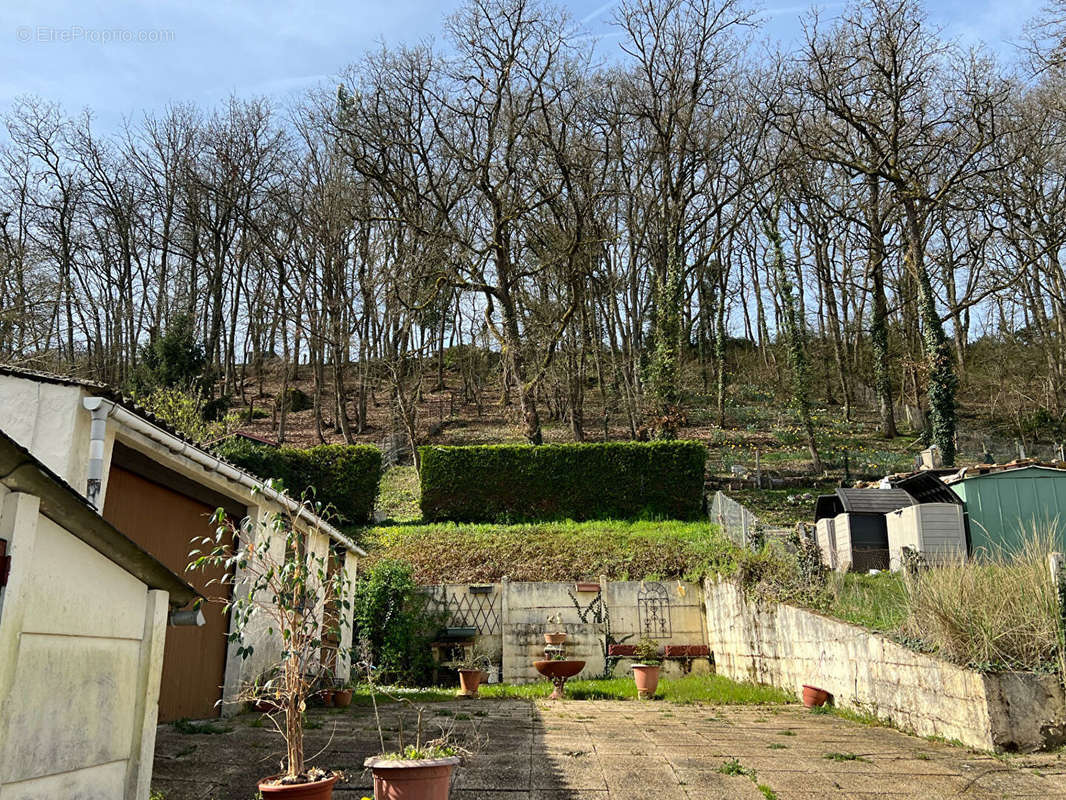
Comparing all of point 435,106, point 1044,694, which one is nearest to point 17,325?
point 435,106

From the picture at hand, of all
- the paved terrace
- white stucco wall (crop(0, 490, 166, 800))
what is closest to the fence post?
the paved terrace

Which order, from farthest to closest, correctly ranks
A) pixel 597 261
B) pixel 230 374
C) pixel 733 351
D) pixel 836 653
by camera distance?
pixel 733 351
pixel 230 374
pixel 597 261
pixel 836 653

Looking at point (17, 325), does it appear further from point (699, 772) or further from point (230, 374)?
point (699, 772)

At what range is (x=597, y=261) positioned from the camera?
30.0 m

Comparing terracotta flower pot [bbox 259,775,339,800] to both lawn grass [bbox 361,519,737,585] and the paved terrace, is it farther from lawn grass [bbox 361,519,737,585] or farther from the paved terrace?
lawn grass [bbox 361,519,737,585]

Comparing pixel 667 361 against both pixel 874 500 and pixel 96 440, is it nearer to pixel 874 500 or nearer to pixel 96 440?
pixel 874 500

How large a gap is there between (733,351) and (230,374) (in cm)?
2511

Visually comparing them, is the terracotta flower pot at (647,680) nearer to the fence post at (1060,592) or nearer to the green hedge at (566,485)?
the fence post at (1060,592)

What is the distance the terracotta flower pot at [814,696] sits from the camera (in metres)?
9.52

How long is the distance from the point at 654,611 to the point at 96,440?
10931 mm

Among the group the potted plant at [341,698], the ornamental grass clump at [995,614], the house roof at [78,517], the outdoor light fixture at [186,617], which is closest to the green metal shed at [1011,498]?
the ornamental grass clump at [995,614]

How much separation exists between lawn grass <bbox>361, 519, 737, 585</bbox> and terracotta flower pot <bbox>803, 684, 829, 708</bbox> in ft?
13.5

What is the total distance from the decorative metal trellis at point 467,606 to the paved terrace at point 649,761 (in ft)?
19.9

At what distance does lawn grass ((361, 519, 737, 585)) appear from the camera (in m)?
15.9
